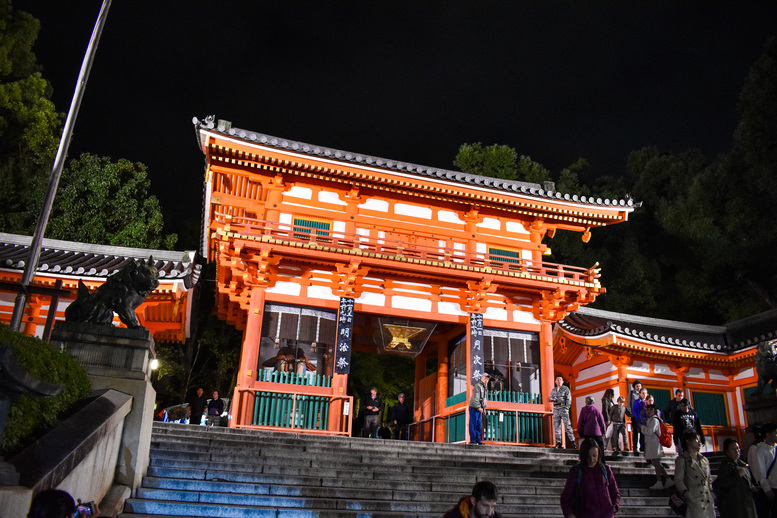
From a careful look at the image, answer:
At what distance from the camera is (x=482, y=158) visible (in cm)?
3306

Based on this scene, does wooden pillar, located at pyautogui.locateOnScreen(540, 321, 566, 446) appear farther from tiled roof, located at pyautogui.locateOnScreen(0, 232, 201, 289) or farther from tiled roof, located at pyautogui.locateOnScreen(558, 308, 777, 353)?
tiled roof, located at pyautogui.locateOnScreen(0, 232, 201, 289)

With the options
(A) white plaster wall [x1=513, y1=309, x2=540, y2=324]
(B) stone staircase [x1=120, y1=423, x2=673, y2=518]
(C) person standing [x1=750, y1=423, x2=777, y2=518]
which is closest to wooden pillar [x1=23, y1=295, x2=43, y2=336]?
(B) stone staircase [x1=120, y1=423, x2=673, y2=518]

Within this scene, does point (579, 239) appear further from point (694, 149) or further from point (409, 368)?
point (409, 368)

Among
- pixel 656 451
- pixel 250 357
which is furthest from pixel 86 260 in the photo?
pixel 656 451

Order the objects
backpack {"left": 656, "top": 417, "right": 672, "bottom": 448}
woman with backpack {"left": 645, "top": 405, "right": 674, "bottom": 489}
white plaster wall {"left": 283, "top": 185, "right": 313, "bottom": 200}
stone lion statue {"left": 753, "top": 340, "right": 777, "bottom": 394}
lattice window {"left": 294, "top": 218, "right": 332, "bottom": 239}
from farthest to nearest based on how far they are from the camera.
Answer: white plaster wall {"left": 283, "top": 185, "right": 313, "bottom": 200} < lattice window {"left": 294, "top": 218, "right": 332, "bottom": 239} < backpack {"left": 656, "top": 417, "right": 672, "bottom": 448} < stone lion statue {"left": 753, "top": 340, "right": 777, "bottom": 394} < woman with backpack {"left": 645, "top": 405, "right": 674, "bottom": 489}

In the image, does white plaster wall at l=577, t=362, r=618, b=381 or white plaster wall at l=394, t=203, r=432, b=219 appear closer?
white plaster wall at l=394, t=203, r=432, b=219

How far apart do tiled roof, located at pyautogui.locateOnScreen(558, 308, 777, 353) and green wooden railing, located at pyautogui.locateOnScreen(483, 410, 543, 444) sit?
181 inches

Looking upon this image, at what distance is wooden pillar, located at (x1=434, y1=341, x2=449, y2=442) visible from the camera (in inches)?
640

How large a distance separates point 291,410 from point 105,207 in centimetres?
1706

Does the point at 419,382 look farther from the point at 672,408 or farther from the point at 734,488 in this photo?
the point at 734,488

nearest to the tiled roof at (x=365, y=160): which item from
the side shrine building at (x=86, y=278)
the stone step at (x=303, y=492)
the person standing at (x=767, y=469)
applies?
the side shrine building at (x=86, y=278)

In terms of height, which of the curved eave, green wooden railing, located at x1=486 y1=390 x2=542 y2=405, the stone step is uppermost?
the curved eave

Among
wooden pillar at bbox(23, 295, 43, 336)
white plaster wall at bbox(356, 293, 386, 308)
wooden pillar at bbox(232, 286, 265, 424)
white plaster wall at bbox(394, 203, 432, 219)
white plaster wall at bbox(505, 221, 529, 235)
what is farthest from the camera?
white plaster wall at bbox(505, 221, 529, 235)

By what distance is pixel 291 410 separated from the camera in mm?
13664
